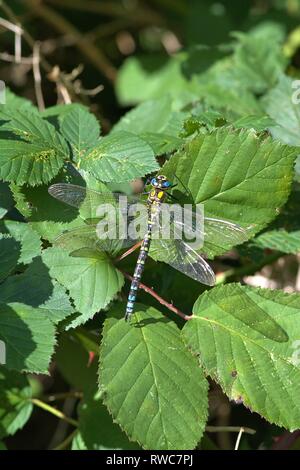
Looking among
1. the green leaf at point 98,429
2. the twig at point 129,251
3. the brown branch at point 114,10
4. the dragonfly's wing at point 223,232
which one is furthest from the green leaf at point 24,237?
the brown branch at point 114,10

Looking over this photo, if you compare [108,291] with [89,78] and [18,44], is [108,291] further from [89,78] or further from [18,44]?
[89,78]

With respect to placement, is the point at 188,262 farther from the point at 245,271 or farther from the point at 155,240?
the point at 245,271

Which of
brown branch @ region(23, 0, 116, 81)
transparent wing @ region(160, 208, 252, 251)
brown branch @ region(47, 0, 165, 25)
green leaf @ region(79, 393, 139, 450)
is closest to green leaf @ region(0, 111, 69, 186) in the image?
transparent wing @ region(160, 208, 252, 251)

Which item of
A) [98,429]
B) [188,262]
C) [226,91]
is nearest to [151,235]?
[188,262]

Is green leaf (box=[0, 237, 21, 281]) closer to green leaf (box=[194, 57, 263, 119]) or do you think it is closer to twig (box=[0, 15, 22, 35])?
green leaf (box=[194, 57, 263, 119])

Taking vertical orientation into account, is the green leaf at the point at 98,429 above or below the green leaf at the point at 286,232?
below

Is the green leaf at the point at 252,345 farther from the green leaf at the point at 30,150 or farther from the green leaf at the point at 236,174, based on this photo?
the green leaf at the point at 30,150
